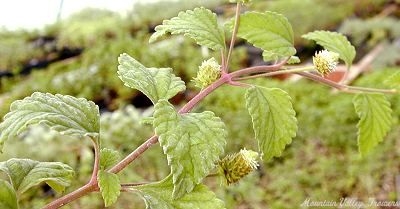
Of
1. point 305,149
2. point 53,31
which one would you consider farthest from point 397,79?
point 53,31

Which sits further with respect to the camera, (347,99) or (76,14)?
(76,14)

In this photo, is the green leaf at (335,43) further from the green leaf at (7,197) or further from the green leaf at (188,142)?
the green leaf at (7,197)

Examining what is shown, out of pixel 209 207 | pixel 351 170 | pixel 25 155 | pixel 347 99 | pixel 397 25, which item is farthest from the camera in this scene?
pixel 397 25

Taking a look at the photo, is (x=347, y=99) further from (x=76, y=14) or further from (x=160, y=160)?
(x=76, y=14)

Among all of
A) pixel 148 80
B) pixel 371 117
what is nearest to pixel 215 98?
pixel 371 117

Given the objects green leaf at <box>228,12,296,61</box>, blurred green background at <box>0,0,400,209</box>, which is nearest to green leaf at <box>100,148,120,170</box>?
green leaf at <box>228,12,296,61</box>

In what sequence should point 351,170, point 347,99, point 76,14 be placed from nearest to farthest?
point 351,170 → point 347,99 → point 76,14

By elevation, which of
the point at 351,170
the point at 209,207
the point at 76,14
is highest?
the point at 209,207
